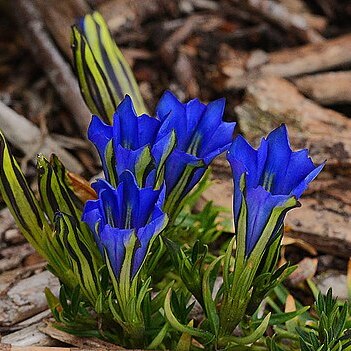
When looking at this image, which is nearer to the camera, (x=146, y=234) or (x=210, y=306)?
(x=146, y=234)

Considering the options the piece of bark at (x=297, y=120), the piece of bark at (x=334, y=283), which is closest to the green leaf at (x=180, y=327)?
the piece of bark at (x=334, y=283)

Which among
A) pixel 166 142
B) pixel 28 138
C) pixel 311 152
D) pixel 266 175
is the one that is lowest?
pixel 311 152

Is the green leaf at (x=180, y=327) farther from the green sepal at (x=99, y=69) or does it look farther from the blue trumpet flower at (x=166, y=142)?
the green sepal at (x=99, y=69)

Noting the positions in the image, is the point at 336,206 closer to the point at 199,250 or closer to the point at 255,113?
the point at 255,113

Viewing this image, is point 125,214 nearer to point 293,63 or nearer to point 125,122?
point 125,122

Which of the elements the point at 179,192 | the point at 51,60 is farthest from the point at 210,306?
the point at 51,60

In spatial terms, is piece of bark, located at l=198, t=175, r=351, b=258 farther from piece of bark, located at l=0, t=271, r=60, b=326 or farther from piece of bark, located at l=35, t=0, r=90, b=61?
piece of bark, located at l=35, t=0, r=90, b=61

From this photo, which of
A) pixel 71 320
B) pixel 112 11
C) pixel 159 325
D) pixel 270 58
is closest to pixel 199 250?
pixel 159 325
